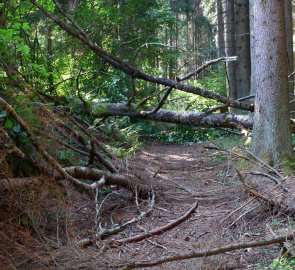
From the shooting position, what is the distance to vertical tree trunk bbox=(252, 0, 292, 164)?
21.1 ft

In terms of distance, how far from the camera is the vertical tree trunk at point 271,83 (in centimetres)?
644

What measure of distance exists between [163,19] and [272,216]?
10.6m

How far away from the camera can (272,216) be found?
14.1 feet

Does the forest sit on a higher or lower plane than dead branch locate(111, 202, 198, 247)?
higher

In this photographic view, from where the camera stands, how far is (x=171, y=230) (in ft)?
15.4

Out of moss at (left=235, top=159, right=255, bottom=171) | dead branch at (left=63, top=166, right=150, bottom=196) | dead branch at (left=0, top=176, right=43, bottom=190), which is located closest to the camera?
dead branch at (left=0, top=176, right=43, bottom=190)

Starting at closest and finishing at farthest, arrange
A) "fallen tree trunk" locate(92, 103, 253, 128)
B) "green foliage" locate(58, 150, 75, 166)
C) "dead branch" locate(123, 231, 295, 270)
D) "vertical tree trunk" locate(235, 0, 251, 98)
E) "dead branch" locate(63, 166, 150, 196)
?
"dead branch" locate(123, 231, 295, 270), "dead branch" locate(63, 166, 150, 196), "green foliage" locate(58, 150, 75, 166), "fallen tree trunk" locate(92, 103, 253, 128), "vertical tree trunk" locate(235, 0, 251, 98)

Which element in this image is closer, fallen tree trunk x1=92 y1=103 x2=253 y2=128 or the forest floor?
the forest floor

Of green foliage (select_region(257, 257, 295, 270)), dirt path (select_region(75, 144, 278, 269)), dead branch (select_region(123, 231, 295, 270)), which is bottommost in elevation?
dirt path (select_region(75, 144, 278, 269))

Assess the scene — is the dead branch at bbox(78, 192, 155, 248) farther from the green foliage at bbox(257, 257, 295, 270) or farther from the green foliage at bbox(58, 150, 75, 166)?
the green foliage at bbox(257, 257, 295, 270)

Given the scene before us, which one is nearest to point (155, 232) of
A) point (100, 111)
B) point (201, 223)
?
point (201, 223)

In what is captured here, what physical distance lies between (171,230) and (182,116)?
→ 5025 mm

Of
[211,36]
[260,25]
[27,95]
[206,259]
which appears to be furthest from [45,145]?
[211,36]

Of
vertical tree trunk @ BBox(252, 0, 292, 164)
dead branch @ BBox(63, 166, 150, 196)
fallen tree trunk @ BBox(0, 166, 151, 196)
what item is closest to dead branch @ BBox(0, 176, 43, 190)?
fallen tree trunk @ BBox(0, 166, 151, 196)
